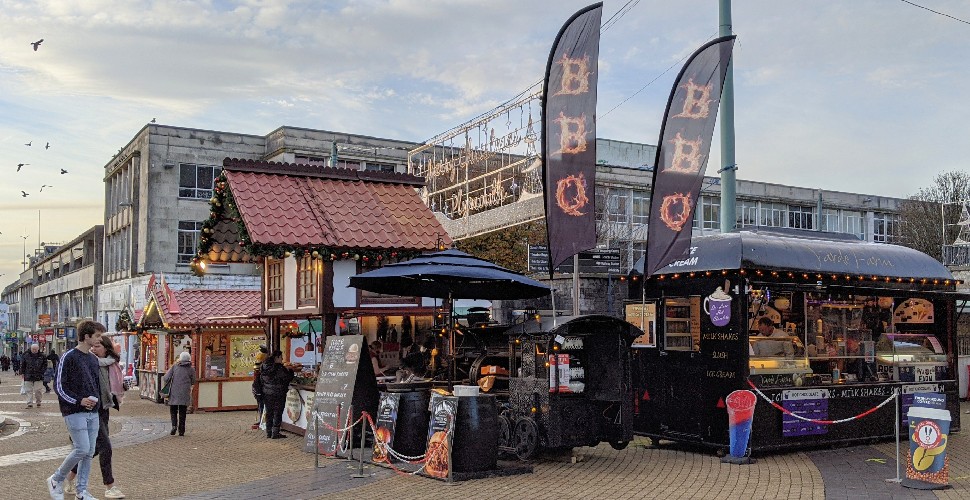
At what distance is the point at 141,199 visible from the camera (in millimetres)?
43312

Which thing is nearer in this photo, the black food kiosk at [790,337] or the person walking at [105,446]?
the person walking at [105,446]

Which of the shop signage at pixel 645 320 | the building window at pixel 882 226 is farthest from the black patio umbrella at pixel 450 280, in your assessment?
the building window at pixel 882 226

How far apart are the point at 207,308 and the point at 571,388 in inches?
591

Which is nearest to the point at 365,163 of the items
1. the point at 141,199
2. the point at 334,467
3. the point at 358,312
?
the point at 141,199

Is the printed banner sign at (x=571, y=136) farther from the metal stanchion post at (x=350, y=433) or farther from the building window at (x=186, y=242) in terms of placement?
the building window at (x=186, y=242)

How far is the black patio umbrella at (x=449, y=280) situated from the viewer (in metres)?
13.5

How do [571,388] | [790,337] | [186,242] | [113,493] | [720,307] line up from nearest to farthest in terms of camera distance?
[113,493] < [571,388] < [720,307] < [790,337] < [186,242]

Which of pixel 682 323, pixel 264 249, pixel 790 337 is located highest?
pixel 264 249

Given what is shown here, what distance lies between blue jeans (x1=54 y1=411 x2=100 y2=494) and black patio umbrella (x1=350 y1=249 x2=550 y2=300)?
485 cm

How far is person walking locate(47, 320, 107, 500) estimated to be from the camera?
9.43 metres

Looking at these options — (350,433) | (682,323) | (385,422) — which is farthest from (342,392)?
(682,323)

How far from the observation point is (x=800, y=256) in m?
14.2

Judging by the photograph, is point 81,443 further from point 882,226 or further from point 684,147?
point 882,226

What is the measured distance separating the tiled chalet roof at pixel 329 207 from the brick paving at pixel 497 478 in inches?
141
